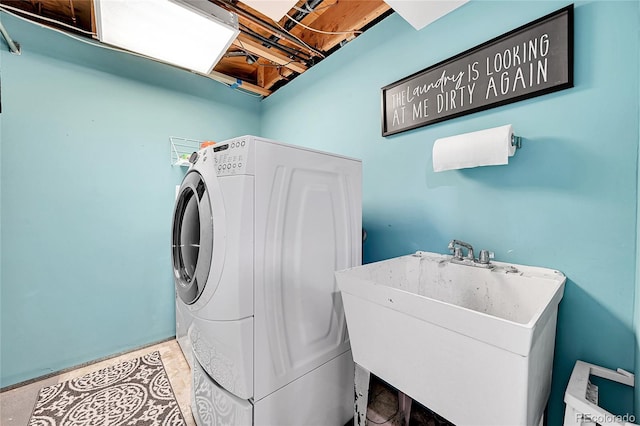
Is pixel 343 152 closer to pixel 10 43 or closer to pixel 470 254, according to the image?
pixel 470 254

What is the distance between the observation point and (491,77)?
1.22 meters

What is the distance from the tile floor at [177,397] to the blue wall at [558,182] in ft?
2.49

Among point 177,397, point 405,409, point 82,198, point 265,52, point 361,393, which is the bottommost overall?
point 177,397

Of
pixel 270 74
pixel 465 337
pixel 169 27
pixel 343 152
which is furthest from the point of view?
pixel 270 74

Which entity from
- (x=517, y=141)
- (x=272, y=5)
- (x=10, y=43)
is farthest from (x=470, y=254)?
(x=10, y=43)

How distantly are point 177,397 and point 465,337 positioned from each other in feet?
5.78

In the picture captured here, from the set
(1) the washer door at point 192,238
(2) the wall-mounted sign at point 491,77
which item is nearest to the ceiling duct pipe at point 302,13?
(2) the wall-mounted sign at point 491,77

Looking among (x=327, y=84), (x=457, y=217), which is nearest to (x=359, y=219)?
(x=457, y=217)

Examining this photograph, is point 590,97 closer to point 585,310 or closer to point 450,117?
point 450,117

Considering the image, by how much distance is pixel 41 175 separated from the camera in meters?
1.73

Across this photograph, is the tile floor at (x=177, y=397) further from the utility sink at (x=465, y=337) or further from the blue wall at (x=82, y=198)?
the utility sink at (x=465, y=337)

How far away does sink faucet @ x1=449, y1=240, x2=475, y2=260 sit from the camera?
48.1 inches

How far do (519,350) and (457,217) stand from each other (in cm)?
87

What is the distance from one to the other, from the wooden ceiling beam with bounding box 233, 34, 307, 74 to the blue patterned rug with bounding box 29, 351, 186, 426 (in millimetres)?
2549
